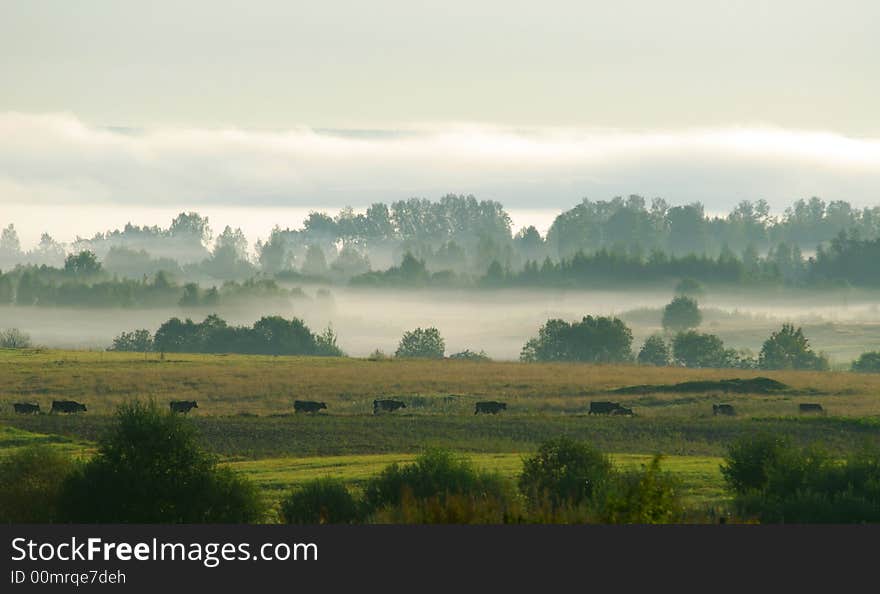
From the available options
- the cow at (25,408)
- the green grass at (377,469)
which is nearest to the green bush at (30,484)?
A: the green grass at (377,469)

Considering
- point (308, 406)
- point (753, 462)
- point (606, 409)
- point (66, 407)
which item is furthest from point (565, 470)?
point (66, 407)

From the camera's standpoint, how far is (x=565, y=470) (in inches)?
1977

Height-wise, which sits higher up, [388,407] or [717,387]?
[717,387]

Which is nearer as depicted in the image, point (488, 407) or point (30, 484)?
point (30, 484)

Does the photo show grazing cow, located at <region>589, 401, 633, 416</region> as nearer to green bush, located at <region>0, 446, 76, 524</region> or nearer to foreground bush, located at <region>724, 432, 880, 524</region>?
foreground bush, located at <region>724, 432, 880, 524</region>

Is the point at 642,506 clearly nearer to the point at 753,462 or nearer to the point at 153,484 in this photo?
the point at 153,484

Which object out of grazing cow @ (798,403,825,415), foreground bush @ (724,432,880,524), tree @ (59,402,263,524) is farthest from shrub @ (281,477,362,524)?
grazing cow @ (798,403,825,415)

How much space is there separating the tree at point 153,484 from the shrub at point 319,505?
1061 millimetres

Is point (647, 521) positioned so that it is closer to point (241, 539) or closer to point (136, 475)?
point (241, 539)

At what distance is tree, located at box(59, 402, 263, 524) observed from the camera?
4250 cm

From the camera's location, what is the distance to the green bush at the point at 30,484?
148 ft

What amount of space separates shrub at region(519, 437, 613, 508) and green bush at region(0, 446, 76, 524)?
1525 centimetres

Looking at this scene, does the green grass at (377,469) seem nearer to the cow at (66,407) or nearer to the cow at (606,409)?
the cow at (606,409)

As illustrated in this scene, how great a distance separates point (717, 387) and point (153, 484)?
317ft
